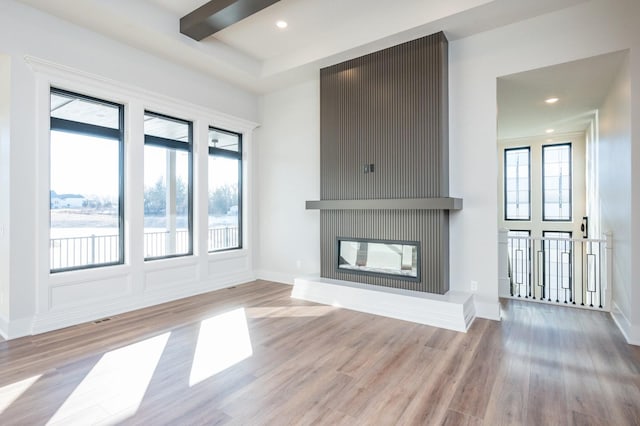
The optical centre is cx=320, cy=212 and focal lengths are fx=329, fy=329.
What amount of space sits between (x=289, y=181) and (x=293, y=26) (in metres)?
2.43

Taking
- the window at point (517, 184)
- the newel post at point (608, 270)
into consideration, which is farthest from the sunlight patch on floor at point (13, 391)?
the window at point (517, 184)

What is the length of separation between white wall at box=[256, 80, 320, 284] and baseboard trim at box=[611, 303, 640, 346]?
3792mm

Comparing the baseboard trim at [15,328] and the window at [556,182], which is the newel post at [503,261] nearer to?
the window at [556,182]

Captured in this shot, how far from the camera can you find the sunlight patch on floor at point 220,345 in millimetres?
2660

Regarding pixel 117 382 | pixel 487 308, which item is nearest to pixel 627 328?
pixel 487 308

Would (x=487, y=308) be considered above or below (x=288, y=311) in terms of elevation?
above

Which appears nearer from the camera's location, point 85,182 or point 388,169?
point 85,182

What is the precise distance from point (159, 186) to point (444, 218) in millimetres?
3928

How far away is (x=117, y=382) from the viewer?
246 centimetres

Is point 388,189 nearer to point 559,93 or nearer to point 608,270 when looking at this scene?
Result: point 559,93

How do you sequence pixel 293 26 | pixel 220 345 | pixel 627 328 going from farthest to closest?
pixel 293 26 < pixel 627 328 < pixel 220 345

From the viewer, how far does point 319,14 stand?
4.04 meters

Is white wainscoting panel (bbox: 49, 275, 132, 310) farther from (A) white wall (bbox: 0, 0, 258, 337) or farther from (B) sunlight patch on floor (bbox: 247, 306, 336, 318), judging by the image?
(B) sunlight patch on floor (bbox: 247, 306, 336, 318)

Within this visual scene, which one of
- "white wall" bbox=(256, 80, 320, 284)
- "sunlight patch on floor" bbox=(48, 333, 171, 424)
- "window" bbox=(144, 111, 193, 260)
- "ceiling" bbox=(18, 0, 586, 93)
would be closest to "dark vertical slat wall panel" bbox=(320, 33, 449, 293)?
"ceiling" bbox=(18, 0, 586, 93)
